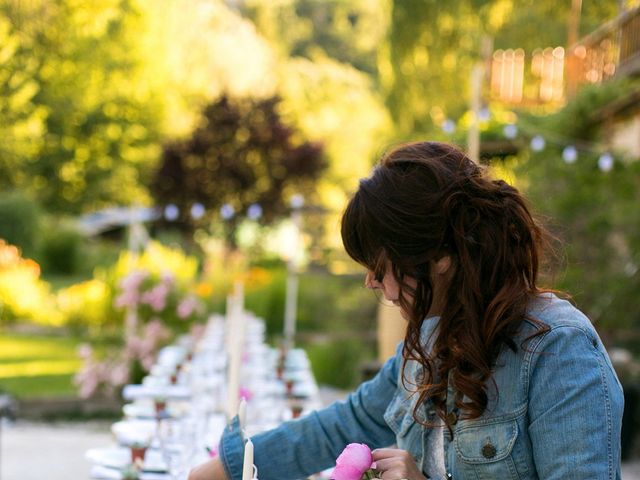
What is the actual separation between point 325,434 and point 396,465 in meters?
0.49

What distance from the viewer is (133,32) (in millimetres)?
23281

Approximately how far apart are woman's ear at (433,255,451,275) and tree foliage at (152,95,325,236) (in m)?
15.6

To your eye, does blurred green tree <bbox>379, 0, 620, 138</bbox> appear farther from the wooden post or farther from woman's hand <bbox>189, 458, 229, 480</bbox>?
woman's hand <bbox>189, 458, 229, 480</bbox>

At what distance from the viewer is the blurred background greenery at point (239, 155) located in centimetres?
861

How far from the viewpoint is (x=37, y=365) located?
36.7 ft

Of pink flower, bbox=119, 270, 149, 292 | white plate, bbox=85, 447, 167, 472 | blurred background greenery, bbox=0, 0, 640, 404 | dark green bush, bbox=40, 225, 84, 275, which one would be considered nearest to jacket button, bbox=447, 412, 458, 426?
blurred background greenery, bbox=0, 0, 640, 404

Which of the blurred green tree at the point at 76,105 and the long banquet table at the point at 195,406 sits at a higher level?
the blurred green tree at the point at 76,105

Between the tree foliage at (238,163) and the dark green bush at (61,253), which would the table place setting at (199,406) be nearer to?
the tree foliage at (238,163)

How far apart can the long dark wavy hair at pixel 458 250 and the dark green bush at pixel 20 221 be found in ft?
62.5

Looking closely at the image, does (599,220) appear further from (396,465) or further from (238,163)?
(238,163)

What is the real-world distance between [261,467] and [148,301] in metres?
6.97

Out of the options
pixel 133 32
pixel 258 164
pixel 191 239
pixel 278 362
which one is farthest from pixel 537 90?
pixel 133 32

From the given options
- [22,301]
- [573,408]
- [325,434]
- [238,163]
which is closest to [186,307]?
[22,301]

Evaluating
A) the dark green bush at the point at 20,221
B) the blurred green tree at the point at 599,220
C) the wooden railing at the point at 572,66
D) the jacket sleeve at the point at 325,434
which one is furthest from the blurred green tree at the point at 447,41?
the jacket sleeve at the point at 325,434
